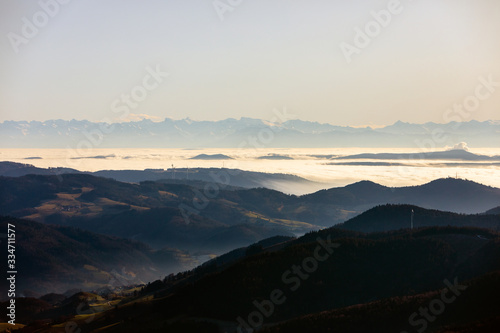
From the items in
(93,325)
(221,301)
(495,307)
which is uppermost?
(495,307)

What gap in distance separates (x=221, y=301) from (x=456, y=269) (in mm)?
76443

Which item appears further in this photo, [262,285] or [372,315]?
[262,285]

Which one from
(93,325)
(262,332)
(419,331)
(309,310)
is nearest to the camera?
(419,331)

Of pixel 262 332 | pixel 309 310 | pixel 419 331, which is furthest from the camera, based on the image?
pixel 309 310

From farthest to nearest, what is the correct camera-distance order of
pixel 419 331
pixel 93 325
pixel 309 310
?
pixel 93 325, pixel 309 310, pixel 419 331

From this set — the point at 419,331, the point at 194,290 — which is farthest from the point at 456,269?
the point at 194,290

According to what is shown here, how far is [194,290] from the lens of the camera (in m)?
193

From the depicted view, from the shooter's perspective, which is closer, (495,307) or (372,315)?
(495,307)

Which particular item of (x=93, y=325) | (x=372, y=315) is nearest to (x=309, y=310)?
(x=372, y=315)

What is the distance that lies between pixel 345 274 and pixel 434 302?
2125 inches

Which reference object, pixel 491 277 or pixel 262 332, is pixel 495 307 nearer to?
pixel 491 277

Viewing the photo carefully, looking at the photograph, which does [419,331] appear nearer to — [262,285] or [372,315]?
[372,315]

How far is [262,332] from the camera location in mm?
142125

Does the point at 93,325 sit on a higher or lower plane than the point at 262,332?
lower
